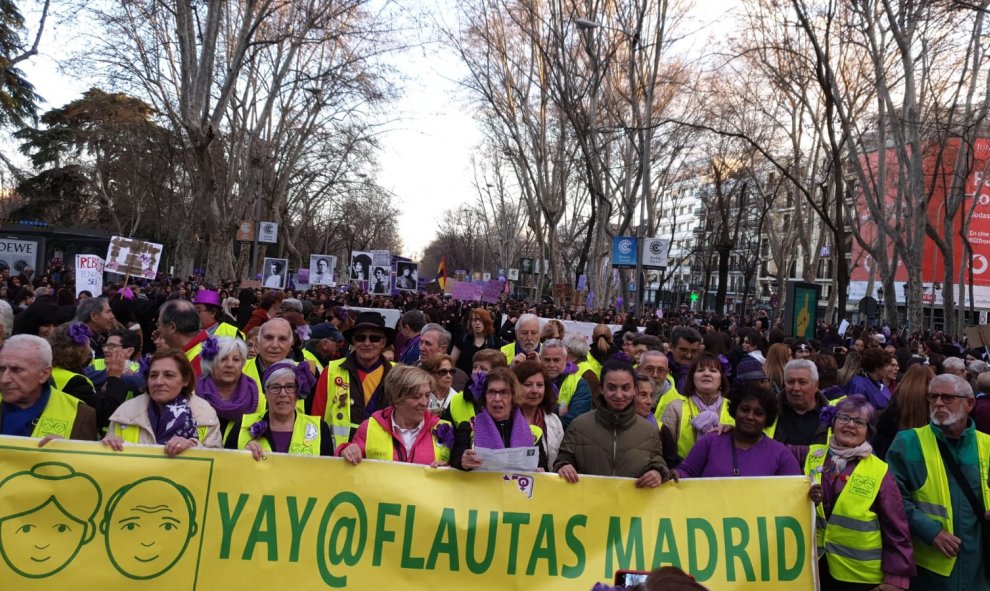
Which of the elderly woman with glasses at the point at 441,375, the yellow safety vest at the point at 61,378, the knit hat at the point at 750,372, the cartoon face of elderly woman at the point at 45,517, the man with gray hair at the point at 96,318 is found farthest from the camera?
the man with gray hair at the point at 96,318

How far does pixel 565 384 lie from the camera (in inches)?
276

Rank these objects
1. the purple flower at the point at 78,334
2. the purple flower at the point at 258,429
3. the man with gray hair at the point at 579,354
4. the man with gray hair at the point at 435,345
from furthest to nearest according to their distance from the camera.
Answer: the man with gray hair at the point at 579,354 < the man with gray hair at the point at 435,345 < the purple flower at the point at 78,334 < the purple flower at the point at 258,429

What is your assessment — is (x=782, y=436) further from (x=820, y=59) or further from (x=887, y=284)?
(x=887, y=284)

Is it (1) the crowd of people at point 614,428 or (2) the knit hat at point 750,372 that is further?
(2) the knit hat at point 750,372

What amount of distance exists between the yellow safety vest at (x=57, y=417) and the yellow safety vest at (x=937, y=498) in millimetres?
4237

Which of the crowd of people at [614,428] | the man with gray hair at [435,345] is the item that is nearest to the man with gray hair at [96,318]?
the crowd of people at [614,428]

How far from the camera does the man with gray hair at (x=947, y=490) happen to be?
14.5 feet

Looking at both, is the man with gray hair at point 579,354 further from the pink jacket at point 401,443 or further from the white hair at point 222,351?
the white hair at point 222,351

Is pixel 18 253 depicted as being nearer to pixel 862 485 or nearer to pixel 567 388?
pixel 567 388

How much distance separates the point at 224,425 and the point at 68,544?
3.96 ft

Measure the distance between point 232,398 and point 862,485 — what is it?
347 centimetres

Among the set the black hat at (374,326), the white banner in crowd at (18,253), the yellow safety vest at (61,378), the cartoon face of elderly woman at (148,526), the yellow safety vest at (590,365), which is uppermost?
the white banner in crowd at (18,253)

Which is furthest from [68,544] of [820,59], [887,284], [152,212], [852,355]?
[152,212]

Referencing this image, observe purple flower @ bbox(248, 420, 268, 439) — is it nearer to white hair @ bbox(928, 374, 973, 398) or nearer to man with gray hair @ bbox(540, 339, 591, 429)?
man with gray hair @ bbox(540, 339, 591, 429)
